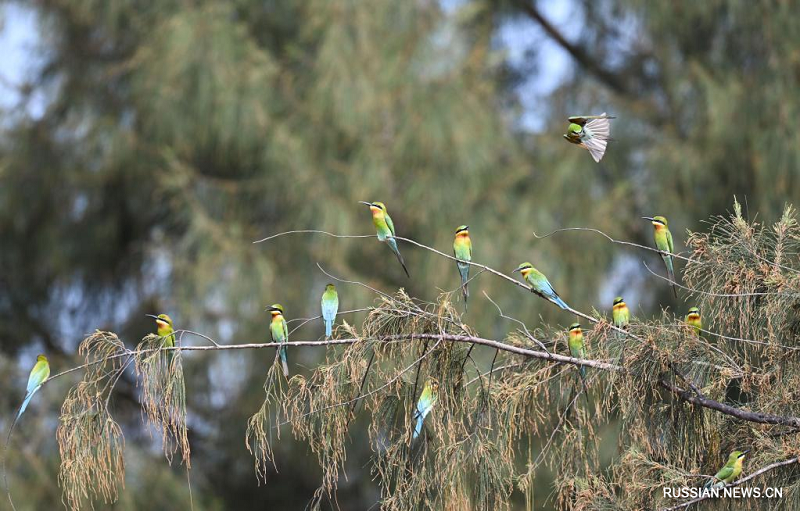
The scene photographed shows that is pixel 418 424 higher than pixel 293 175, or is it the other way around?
pixel 418 424

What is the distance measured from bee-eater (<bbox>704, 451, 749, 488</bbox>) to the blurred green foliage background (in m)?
3.94

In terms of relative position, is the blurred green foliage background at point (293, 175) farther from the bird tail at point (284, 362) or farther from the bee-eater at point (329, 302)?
the bird tail at point (284, 362)

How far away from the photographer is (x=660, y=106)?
29.2ft

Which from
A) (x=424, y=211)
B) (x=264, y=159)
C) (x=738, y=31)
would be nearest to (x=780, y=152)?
(x=738, y=31)

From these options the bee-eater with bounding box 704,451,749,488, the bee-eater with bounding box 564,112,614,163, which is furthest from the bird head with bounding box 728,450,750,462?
the bee-eater with bounding box 564,112,614,163

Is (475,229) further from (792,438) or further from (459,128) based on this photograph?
(792,438)

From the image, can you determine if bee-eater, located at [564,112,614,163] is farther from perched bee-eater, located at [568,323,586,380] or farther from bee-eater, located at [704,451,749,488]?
bee-eater, located at [704,451,749,488]

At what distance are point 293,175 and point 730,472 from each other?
16.3 ft

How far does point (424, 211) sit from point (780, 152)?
8.60 feet

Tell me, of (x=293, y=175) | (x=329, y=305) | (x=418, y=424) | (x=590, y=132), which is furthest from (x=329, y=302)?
(x=293, y=175)

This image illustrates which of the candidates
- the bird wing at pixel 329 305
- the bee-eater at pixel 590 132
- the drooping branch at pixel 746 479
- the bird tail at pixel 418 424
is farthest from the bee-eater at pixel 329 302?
the drooping branch at pixel 746 479

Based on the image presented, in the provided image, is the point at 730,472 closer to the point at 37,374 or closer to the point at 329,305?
the point at 329,305

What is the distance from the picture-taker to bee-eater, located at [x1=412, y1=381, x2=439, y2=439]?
9.22ft

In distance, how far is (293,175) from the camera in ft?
23.6
